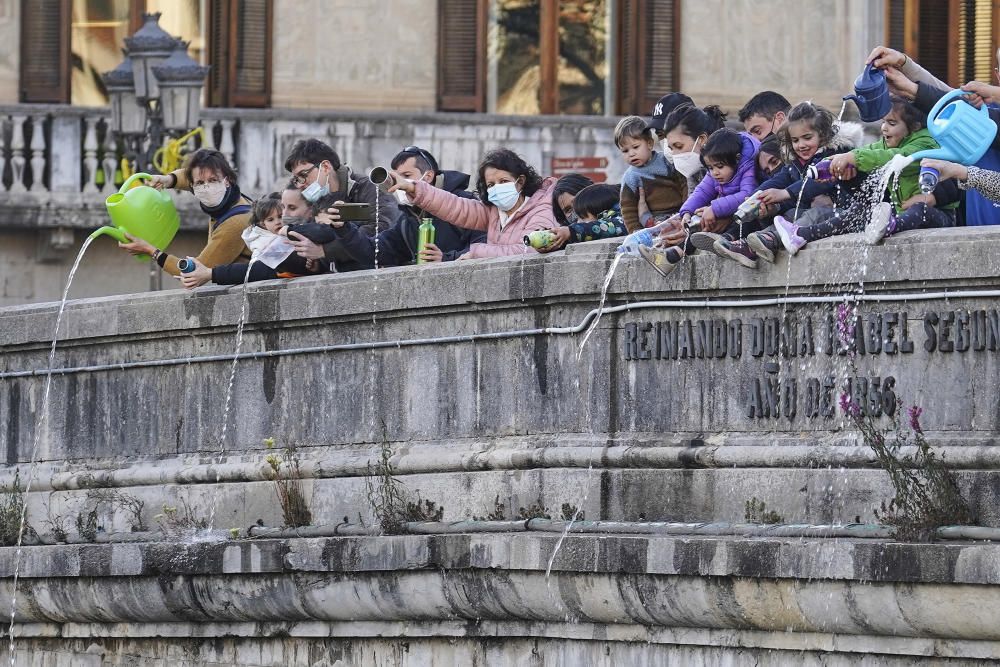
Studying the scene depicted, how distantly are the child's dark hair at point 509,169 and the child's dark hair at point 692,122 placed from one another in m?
1.09

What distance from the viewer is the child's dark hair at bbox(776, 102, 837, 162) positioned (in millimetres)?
13398

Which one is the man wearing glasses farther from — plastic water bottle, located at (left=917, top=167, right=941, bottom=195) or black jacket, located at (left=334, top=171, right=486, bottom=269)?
plastic water bottle, located at (left=917, top=167, right=941, bottom=195)

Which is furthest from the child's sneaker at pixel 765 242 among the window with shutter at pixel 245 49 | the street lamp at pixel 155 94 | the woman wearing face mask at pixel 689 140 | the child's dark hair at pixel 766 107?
the window with shutter at pixel 245 49

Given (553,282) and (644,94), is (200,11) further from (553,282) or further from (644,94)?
(553,282)

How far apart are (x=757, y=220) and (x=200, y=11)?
14745mm

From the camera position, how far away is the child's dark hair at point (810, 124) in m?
13.4

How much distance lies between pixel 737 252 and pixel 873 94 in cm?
101

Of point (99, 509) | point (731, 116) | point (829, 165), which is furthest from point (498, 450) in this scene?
point (731, 116)

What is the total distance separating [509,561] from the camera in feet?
42.9

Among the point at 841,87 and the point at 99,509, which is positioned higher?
the point at 841,87

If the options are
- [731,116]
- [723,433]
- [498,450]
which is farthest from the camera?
[731,116]

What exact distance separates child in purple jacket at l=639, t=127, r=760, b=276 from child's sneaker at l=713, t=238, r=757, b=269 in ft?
1.85

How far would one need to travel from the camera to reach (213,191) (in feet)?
54.7

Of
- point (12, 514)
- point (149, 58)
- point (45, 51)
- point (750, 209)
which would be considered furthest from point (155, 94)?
point (750, 209)
